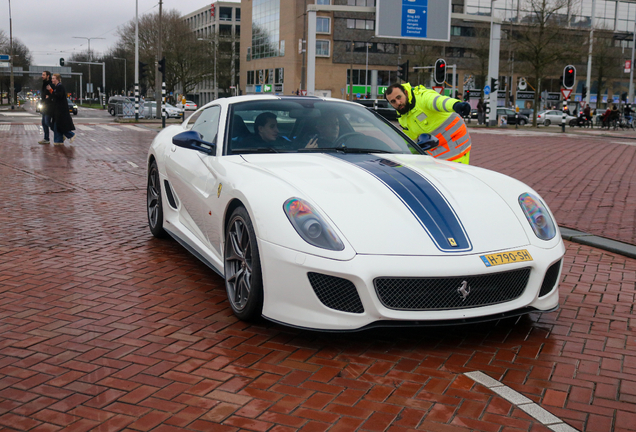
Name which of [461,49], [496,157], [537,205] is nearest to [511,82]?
[461,49]

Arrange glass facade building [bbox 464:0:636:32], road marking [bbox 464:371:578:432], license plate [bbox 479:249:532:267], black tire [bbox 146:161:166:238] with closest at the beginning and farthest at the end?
1. road marking [bbox 464:371:578:432]
2. license plate [bbox 479:249:532:267]
3. black tire [bbox 146:161:166:238]
4. glass facade building [bbox 464:0:636:32]

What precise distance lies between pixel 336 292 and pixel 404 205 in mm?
658

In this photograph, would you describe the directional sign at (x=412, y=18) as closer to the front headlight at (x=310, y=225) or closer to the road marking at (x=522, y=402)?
the front headlight at (x=310, y=225)

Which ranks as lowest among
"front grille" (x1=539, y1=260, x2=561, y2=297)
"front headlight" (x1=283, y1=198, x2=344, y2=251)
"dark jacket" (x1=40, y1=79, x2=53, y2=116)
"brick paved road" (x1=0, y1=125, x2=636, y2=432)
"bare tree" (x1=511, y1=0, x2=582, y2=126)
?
"brick paved road" (x1=0, y1=125, x2=636, y2=432)

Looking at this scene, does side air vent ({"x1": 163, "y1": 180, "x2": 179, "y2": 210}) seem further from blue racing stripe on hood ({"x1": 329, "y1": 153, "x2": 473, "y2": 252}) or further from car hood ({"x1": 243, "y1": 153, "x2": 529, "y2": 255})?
blue racing stripe on hood ({"x1": 329, "y1": 153, "x2": 473, "y2": 252})

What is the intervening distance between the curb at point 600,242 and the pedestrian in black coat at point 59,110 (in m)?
14.3

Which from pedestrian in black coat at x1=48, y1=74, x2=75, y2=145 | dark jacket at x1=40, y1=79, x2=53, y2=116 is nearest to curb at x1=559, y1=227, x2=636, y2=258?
pedestrian in black coat at x1=48, y1=74, x2=75, y2=145

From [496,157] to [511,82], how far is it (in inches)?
2736

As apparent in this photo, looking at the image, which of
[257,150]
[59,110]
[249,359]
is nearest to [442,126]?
[257,150]

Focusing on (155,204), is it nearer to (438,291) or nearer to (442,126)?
(442,126)

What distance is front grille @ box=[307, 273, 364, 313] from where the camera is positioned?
347cm

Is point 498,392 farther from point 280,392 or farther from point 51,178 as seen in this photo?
point 51,178

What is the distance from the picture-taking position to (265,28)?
290 ft

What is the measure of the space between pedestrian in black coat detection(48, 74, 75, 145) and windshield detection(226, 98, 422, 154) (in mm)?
13995
